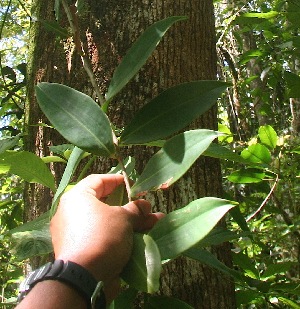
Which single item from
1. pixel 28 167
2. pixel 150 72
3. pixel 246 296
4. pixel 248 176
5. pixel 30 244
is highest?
pixel 150 72

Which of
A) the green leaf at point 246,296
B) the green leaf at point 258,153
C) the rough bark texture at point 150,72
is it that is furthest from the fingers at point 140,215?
the green leaf at point 258,153

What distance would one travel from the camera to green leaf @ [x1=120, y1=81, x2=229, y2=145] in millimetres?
653

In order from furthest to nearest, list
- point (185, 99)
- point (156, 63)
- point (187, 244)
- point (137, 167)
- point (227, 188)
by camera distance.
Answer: point (227, 188) → point (156, 63) → point (137, 167) → point (185, 99) → point (187, 244)

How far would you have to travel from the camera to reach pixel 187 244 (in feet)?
1.69

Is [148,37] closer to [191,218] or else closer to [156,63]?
[191,218]

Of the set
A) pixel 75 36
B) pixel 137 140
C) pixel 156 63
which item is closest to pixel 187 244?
pixel 137 140

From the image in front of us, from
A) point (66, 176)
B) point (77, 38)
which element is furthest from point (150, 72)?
point (66, 176)

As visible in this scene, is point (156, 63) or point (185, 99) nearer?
point (185, 99)

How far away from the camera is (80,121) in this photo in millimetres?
663

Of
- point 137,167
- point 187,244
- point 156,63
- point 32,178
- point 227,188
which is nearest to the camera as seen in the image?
point 187,244

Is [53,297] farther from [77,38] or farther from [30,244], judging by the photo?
[77,38]

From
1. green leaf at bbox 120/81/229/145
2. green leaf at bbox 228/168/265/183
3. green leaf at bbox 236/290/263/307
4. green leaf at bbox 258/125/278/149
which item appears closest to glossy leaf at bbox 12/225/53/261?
green leaf at bbox 120/81/229/145

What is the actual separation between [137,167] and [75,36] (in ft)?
1.10

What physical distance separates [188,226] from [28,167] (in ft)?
1.28
